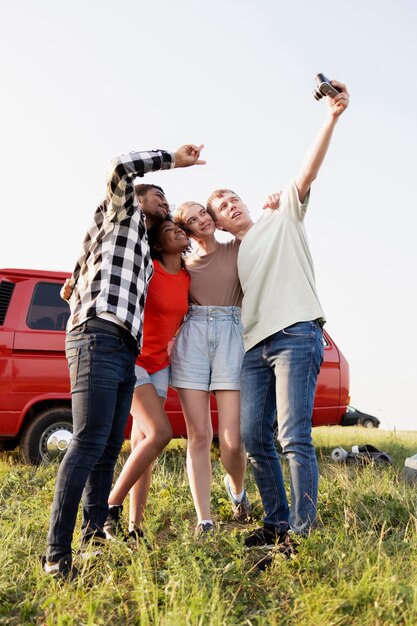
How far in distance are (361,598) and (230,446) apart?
4.44ft

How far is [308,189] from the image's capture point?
11.6ft

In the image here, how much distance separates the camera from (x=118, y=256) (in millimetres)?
3209

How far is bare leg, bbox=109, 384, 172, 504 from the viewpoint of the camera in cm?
384

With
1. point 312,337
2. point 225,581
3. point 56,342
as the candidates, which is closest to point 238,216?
point 312,337

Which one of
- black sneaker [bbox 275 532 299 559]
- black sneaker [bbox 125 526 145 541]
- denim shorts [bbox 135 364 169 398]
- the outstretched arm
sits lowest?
black sneaker [bbox 125 526 145 541]

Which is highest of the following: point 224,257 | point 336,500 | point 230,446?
point 224,257

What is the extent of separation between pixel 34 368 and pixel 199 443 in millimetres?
3560

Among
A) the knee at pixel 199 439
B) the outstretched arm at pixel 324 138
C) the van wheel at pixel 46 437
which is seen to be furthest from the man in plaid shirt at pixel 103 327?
the van wheel at pixel 46 437

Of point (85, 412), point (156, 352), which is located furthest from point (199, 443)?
point (85, 412)

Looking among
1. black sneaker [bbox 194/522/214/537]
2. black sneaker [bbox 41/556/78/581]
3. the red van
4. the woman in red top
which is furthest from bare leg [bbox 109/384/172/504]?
the red van

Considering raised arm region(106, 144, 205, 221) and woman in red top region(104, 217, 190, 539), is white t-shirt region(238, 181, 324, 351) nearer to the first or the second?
woman in red top region(104, 217, 190, 539)

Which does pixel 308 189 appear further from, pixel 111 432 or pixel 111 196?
pixel 111 432

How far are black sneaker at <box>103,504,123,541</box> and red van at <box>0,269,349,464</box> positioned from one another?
3.10 metres

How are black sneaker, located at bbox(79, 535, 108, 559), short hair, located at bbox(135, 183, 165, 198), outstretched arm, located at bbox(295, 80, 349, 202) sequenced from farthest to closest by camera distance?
short hair, located at bbox(135, 183, 165, 198) → outstretched arm, located at bbox(295, 80, 349, 202) → black sneaker, located at bbox(79, 535, 108, 559)
